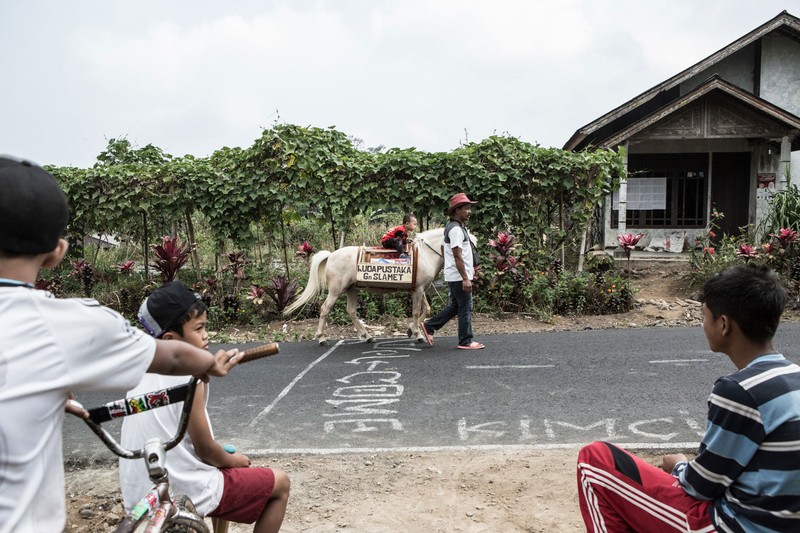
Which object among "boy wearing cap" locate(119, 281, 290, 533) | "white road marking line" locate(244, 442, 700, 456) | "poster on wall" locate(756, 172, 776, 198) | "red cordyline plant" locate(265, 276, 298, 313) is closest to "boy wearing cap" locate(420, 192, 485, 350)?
"red cordyline plant" locate(265, 276, 298, 313)

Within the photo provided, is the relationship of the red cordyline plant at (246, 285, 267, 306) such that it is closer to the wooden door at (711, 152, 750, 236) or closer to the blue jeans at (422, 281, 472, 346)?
the blue jeans at (422, 281, 472, 346)

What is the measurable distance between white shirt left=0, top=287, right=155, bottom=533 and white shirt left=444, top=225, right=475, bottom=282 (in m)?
6.90

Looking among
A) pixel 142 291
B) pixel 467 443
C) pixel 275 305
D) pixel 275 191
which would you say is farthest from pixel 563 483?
pixel 142 291

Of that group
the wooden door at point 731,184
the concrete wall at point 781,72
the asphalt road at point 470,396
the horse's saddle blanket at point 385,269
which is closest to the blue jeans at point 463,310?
the asphalt road at point 470,396

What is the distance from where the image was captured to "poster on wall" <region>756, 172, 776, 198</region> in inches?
634

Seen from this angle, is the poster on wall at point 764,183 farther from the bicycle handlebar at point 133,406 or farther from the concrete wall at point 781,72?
the bicycle handlebar at point 133,406

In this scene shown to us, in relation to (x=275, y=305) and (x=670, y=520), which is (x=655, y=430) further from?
(x=275, y=305)

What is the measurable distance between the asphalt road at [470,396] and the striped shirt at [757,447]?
265 cm

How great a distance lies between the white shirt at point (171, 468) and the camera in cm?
260

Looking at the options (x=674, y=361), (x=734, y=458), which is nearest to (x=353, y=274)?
(x=674, y=361)

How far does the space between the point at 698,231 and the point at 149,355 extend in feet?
55.3

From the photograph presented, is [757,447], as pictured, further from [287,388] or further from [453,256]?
[453,256]

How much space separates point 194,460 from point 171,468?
0.30 feet

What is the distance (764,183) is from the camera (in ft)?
53.2
